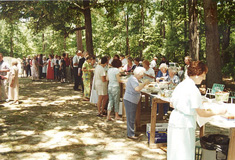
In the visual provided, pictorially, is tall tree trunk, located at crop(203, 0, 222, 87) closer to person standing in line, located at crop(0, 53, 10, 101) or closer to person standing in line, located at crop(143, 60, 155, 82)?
person standing in line, located at crop(143, 60, 155, 82)

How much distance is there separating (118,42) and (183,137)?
91.3 ft

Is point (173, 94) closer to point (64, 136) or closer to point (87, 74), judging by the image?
point (64, 136)

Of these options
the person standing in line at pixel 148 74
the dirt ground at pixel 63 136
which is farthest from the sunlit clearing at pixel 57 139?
Result: the person standing in line at pixel 148 74

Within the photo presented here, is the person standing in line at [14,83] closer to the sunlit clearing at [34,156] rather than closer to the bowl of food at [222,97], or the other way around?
the sunlit clearing at [34,156]

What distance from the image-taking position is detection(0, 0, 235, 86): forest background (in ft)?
37.7

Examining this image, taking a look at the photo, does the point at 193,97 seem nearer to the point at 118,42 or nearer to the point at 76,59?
the point at 76,59

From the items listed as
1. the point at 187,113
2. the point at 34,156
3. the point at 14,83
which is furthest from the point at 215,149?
the point at 14,83

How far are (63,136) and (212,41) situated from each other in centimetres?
754

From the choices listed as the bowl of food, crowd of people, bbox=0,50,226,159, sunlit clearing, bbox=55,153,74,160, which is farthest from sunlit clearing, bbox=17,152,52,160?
the bowl of food

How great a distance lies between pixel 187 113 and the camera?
10.7 feet

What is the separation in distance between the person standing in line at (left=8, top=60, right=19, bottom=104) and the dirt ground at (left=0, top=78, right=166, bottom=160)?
1.67 ft

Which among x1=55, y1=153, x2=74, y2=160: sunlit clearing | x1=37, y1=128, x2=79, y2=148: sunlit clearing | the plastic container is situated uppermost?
the plastic container

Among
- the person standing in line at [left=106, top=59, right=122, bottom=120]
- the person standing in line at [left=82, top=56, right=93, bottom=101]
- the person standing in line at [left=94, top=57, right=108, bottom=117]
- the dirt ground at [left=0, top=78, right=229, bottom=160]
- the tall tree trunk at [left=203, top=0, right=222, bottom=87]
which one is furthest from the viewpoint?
the tall tree trunk at [left=203, top=0, right=222, bottom=87]

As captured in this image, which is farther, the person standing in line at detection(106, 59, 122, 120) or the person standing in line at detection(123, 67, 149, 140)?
the person standing in line at detection(106, 59, 122, 120)
